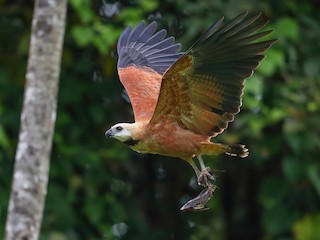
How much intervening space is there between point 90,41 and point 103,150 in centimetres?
103

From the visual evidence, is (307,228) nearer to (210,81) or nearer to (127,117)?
(127,117)

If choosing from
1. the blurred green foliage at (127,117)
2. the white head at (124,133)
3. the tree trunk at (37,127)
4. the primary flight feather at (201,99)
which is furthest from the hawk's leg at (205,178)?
the blurred green foliage at (127,117)

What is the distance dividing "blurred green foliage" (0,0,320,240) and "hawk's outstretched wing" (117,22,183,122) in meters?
1.48

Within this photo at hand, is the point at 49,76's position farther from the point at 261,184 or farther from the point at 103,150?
the point at 261,184

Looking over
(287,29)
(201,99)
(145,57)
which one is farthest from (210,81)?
(287,29)

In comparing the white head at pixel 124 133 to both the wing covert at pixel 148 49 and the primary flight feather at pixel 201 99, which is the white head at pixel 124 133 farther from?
the wing covert at pixel 148 49

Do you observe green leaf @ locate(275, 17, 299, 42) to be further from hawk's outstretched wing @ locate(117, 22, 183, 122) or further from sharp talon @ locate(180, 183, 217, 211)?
sharp talon @ locate(180, 183, 217, 211)

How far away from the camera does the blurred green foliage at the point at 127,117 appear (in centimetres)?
758

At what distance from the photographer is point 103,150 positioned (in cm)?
820

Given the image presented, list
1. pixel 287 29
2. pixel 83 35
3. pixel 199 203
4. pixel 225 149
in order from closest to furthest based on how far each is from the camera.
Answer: pixel 199 203 < pixel 225 149 < pixel 83 35 < pixel 287 29

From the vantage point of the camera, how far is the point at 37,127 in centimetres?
614

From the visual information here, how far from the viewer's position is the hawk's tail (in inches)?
183

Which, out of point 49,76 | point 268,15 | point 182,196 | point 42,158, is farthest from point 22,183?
point 182,196

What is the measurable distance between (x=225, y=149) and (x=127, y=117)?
394cm
